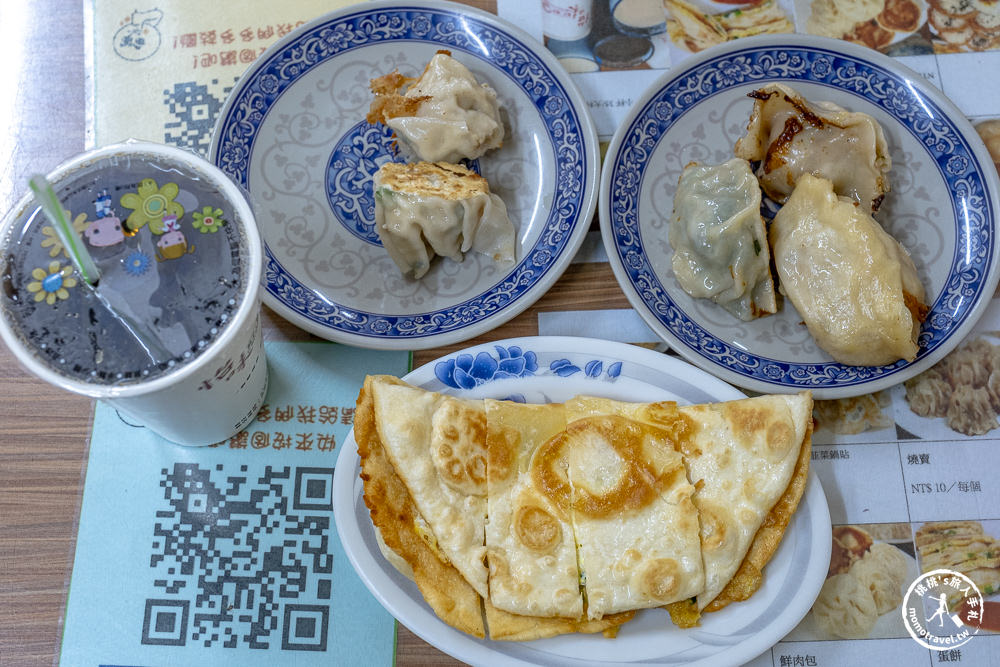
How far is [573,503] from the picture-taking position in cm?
173

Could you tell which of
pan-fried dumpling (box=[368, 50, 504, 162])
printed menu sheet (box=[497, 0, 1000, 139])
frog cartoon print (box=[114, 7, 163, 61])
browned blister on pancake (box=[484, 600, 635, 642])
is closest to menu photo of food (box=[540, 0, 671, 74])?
printed menu sheet (box=[497, 0, 1000, 139])

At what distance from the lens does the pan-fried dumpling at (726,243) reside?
204 cm

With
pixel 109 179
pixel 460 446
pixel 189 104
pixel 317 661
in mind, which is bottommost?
pixel 317 661

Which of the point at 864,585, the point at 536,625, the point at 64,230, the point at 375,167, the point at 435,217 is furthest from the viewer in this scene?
the point at 375,167

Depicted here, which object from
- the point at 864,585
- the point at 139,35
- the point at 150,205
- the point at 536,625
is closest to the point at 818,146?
the point at 864,585

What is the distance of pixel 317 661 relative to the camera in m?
1.86

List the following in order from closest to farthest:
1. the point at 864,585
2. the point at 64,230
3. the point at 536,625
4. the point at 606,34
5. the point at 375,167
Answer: the point at 64,230
the point at 536,625
the point at 864,585
the point at 375,167
the point at 606,34

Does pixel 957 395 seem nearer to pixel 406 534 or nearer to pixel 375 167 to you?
pixel 406 534

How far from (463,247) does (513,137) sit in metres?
0.39

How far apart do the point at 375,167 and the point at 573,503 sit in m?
1.14

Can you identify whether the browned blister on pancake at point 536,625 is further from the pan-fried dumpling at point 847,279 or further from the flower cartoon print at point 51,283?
the flower cartoon print at point 51,283

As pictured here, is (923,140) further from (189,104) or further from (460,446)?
(189,104)

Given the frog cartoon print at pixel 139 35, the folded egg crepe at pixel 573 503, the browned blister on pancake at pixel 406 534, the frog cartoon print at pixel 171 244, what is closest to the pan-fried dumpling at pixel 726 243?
the folded egg crepe at pixel 573 503

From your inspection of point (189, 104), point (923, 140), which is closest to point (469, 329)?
point (189, 104)
